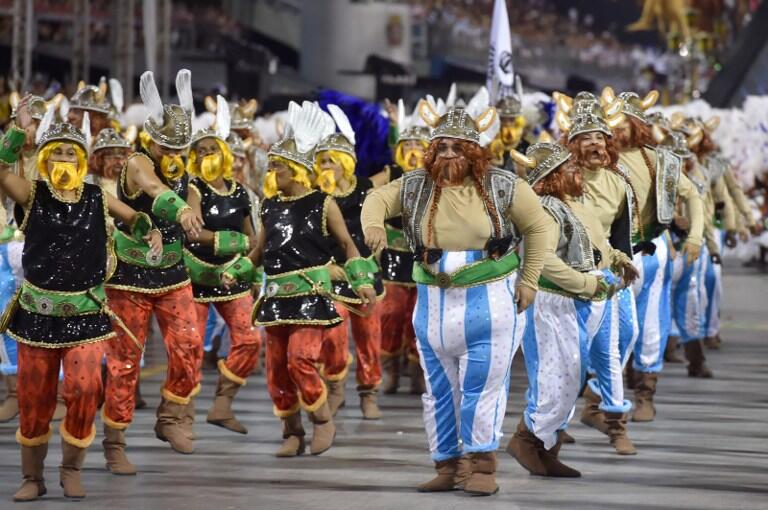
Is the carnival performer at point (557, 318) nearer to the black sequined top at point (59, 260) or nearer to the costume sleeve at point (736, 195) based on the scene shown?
the black sequined top at point (59, 260)

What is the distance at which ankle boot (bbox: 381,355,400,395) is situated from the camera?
13031mm

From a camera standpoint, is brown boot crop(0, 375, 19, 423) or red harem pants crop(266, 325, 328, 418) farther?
brown boot crop(0, 375, 19, 423)

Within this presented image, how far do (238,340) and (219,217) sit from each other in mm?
739

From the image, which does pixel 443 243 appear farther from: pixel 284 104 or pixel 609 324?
pixel 284 104

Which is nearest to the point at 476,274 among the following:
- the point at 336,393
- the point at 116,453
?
the point at 116,453

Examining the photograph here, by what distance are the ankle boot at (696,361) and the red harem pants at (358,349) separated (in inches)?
117

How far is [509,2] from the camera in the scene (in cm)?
6138

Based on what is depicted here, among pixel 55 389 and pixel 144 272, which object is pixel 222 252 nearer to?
pixel 144 272

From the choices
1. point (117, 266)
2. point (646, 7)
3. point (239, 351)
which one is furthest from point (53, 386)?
point (646, 7)

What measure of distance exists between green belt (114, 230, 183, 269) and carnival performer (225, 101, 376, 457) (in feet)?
1.03

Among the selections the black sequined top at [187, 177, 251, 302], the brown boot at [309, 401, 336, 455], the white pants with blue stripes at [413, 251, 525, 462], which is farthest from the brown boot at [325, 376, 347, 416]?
the white pants with blue stripes at [413, 251, 525, 462]

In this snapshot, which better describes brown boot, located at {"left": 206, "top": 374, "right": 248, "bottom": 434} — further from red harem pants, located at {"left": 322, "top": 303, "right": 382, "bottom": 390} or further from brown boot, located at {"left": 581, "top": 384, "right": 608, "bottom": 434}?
brown boot, located at {"left": 581, "top": 384, "right": 608, "bottom": 434}

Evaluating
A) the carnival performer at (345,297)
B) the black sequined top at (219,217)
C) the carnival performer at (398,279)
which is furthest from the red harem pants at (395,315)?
the black sequined top at (219,217)

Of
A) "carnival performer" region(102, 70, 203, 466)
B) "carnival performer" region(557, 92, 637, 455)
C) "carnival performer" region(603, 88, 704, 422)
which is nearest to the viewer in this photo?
"carnival performer" region(102, 70, 203, 466)
